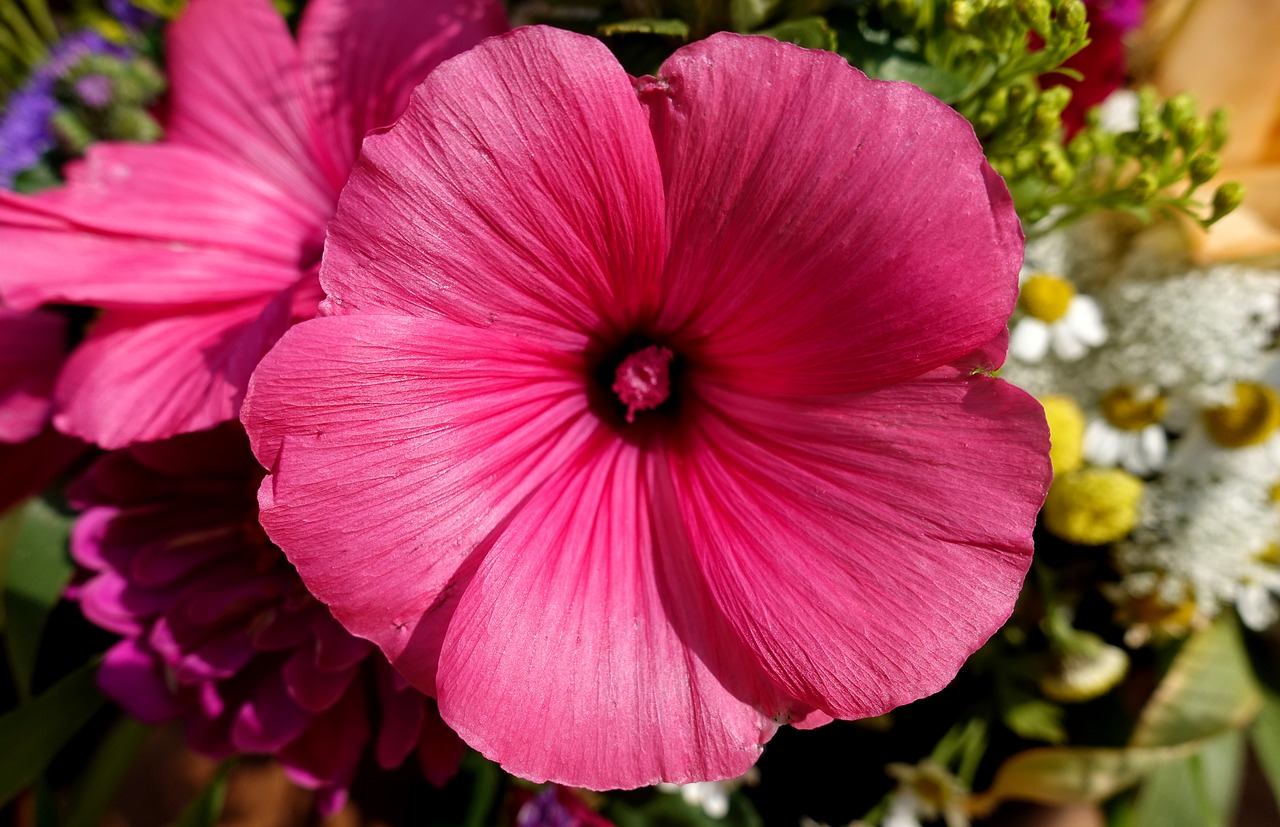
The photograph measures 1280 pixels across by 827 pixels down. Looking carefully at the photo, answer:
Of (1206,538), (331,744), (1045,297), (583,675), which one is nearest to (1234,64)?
(1045,297)

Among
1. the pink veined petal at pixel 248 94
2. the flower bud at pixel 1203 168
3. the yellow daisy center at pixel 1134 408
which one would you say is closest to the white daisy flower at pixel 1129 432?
the yellow daisy center at pixel 1134 408

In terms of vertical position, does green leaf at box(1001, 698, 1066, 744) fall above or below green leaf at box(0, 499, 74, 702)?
above

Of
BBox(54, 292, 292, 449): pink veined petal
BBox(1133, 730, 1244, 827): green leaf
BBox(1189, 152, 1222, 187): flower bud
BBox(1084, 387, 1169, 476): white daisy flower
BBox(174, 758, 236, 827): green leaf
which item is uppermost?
BBox(1189, 152, 1222, 187): flower bud

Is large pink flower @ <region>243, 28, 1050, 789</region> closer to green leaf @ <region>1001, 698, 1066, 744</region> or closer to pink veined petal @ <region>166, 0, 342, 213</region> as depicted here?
pink veined petal @ <region>166, 0, 342, 213</region>

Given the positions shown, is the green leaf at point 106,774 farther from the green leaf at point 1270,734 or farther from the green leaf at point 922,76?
the green leaf at point 1270,734

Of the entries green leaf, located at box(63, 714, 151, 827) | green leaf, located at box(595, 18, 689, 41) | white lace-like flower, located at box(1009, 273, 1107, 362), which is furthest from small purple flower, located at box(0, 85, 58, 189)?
white lace-like flower, located at box(1009, 273, 1107, 362)

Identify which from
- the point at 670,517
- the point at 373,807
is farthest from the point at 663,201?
the point at 373,807

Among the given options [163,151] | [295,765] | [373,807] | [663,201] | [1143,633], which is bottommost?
[373,807]

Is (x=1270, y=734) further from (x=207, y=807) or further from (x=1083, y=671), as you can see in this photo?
(x=207, y=807)

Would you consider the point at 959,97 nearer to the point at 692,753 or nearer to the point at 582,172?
the point at 582,172
